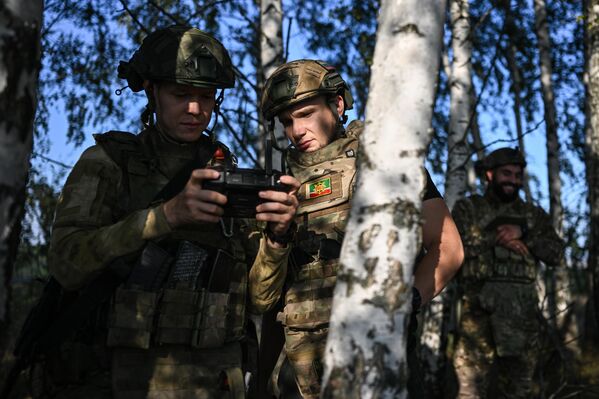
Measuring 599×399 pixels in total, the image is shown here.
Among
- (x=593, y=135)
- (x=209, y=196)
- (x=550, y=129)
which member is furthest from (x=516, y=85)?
(x=209, y=196)

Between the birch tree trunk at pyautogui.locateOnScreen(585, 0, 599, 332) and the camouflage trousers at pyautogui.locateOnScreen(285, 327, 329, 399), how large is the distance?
7548 millimetres

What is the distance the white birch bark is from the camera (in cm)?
967

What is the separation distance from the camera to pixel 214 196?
280 cm

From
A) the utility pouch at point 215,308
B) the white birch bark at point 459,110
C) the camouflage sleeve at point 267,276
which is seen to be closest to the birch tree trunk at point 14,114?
the utility pouch at point 215,308

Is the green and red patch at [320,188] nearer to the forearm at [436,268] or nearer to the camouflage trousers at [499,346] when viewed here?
the forearm at [436,268]

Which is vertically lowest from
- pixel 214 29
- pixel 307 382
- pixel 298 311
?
pixel 307 382

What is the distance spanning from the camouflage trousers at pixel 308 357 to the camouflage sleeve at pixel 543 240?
5.41 meters

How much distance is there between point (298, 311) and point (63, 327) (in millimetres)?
1075

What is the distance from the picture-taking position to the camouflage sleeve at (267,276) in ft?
10.6

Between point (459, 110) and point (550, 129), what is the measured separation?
14.4ft

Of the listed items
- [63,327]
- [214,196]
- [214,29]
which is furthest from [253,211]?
[214,29]

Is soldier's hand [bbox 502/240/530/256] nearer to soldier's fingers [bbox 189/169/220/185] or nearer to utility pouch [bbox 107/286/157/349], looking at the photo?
utility pouch [bbox 107/286/157/349]

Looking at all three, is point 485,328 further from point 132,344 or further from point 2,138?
point 2,138

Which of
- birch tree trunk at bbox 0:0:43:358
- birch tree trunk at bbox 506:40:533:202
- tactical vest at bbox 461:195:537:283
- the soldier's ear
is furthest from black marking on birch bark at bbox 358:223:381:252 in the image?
birch tree trunk at bbox 506:40:533:202
